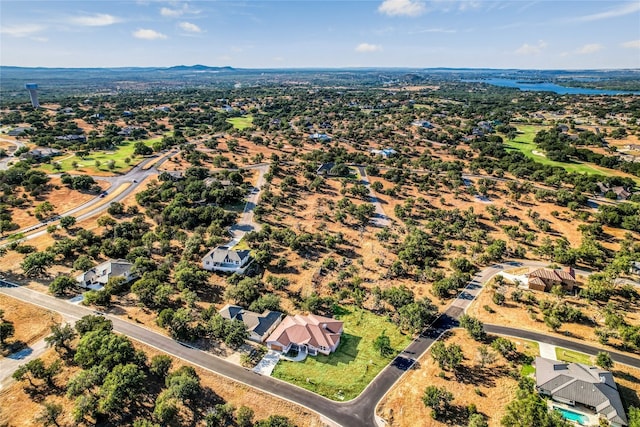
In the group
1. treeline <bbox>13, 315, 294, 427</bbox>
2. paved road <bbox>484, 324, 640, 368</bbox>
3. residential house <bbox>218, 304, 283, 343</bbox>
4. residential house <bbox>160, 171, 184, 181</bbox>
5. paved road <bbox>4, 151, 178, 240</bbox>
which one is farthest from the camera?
residential house <bbox>160, 171, 184, 181</bbox>

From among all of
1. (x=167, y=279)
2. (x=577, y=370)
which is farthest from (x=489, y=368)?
(x=167, y=279)

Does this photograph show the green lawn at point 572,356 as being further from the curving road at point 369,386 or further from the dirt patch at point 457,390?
the dirt patch at point 457,390

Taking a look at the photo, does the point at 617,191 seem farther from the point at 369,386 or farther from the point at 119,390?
the point at 119,390

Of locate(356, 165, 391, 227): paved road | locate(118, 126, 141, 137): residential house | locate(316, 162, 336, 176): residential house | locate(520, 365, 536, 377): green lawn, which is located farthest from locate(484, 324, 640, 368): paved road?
locate(118, 126, 141, 137): residential house

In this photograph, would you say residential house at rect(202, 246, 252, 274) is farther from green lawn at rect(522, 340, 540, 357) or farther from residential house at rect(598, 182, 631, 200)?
residential house at rect(598, 182, 631, 200)

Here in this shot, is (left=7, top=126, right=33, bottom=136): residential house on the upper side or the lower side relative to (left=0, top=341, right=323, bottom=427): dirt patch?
upper
